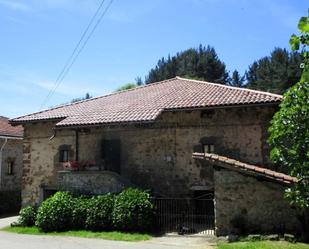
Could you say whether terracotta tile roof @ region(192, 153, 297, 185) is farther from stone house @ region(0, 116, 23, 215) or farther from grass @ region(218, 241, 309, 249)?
stone house @ region(0, 116, 23, 215)

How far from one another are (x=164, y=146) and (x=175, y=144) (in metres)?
0.52

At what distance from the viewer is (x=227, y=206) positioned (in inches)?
543

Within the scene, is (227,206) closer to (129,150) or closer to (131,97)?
(129,150)

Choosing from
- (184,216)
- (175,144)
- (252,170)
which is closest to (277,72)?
(175,144)

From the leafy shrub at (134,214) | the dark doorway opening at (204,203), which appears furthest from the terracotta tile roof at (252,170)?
the dark doorway opening at (204,203)

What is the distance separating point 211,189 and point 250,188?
3.70 meters

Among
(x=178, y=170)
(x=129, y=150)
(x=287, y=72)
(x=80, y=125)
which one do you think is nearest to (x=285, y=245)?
(x=178, y=170)

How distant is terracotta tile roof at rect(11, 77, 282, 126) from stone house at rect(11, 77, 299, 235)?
5 centimetres

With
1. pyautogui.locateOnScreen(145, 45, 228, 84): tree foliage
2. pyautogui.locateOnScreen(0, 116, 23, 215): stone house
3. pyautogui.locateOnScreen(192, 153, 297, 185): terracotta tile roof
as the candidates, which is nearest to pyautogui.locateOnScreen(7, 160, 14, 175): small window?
pyautogui.locateOnScreen(0, 116, 23, 215): stone house

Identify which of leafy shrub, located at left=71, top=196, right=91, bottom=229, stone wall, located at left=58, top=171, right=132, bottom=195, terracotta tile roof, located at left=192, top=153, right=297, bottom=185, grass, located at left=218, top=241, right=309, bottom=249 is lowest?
grass, located at left=218, top=241, right=309, bottom=249

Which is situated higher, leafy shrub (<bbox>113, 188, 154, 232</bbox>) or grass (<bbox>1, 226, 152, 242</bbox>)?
leafy shrub (<bbox>113, 188, 154, 232</bbox>)

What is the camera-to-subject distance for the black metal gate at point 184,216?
1525 cm

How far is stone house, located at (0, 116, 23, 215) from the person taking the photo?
85.2 feet

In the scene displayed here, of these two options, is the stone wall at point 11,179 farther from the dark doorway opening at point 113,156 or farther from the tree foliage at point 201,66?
the tree foliage at point 201,66
